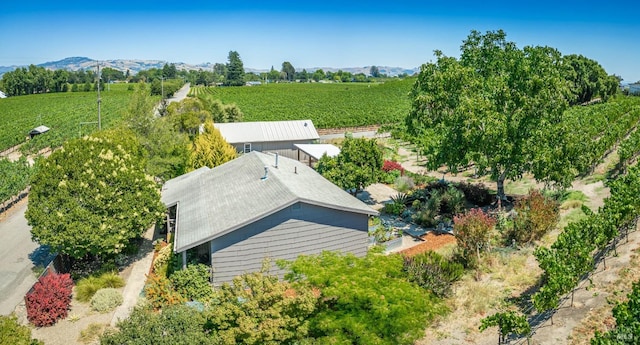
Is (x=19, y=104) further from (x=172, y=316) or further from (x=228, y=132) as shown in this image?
(x=172, y=316)

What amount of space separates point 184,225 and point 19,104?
345 feet

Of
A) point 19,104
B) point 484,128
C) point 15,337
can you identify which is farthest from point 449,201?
point 19,104

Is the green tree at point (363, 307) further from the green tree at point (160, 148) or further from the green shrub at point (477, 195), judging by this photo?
the green tree at point (160, 148)

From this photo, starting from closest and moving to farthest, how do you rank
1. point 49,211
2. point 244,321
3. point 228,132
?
1. point 244,321
2. point 49,211
3. point 228,132

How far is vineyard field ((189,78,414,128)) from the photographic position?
74125mm

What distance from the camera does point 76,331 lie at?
16797mm

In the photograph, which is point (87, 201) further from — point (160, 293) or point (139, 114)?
point (139, 114)

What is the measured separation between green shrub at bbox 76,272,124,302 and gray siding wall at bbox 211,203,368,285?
476cm

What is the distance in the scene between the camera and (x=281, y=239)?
1916cm

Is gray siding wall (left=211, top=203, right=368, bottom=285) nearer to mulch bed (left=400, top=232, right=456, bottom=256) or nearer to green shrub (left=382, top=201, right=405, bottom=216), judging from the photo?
mulch bed (left=400, top=232, right=456, bottom=256)

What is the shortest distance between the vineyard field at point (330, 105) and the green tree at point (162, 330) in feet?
182

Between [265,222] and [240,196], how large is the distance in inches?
114

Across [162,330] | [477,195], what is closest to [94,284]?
[162,330]

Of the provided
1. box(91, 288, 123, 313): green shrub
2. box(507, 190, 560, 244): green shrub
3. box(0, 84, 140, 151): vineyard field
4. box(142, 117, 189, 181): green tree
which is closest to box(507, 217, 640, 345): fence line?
box(507, 190, 560, 244): green shrub
